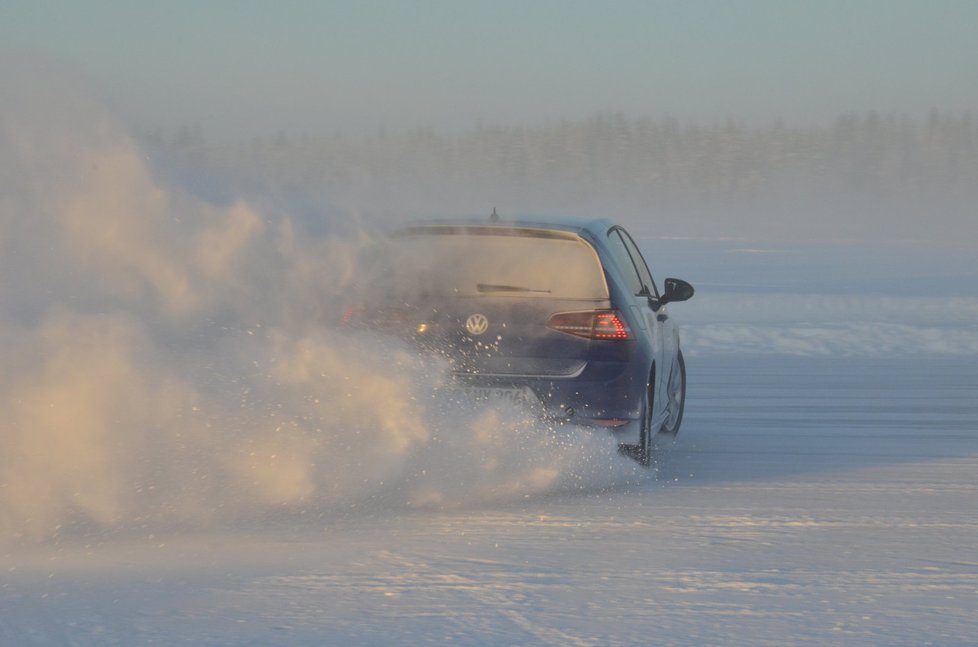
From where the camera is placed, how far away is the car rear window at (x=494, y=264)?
25.6ft

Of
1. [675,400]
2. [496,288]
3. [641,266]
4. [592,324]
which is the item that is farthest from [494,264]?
[641,266]

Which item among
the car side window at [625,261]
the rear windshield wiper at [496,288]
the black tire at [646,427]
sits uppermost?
the car side window at [625,261]

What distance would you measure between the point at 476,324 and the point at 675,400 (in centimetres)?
298

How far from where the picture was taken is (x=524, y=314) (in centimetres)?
779

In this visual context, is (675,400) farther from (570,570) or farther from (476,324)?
(570,570)

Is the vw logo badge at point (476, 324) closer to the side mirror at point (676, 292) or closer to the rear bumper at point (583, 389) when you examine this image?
the rear bumper at point (583, 389)

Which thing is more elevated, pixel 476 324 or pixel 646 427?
pixel 476 324

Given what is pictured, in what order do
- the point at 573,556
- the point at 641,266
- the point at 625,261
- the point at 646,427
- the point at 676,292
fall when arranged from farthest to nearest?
1. the point at 641,266
2. the point at 676,292
3. the point at 625,261
4. the point at 646,427
5. the point at 573,556

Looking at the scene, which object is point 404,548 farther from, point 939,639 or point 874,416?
point 874,416

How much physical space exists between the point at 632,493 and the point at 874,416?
4282 millimetres

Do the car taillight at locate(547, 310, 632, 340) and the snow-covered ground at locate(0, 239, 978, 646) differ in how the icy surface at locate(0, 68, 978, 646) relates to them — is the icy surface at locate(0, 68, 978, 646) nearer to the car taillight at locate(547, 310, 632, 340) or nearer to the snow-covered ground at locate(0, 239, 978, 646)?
the snow-covered ground at locate(0, 239, 978, 646)

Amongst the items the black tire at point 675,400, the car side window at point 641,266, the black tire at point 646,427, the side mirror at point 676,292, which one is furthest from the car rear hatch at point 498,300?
the black tire at point 675,400

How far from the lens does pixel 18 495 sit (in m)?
6.64

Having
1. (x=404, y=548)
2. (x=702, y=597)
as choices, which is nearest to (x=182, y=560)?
(x=404, y=548)
